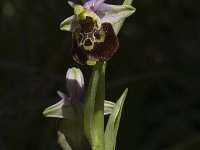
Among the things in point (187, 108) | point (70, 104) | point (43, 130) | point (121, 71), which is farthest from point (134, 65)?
point (70, 104)

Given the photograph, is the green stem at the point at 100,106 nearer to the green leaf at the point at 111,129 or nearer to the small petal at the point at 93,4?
the green leaf at the point at 111,129

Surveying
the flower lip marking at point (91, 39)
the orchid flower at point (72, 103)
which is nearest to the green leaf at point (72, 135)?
the orchid flower at point (72, 103)

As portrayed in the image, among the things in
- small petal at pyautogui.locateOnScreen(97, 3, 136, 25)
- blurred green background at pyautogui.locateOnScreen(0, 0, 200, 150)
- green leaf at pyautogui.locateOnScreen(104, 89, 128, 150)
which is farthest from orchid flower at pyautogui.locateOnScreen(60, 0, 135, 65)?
blurred green background at pyautogui.locateOnScreen(0, 0, 200, 150)

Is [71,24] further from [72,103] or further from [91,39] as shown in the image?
[72,103]

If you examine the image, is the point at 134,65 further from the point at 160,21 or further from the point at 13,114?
the point at 13,114

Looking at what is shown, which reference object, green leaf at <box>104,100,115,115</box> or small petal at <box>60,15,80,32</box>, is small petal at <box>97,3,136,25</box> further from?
green leaf at <box>104,100,115,115</box>
